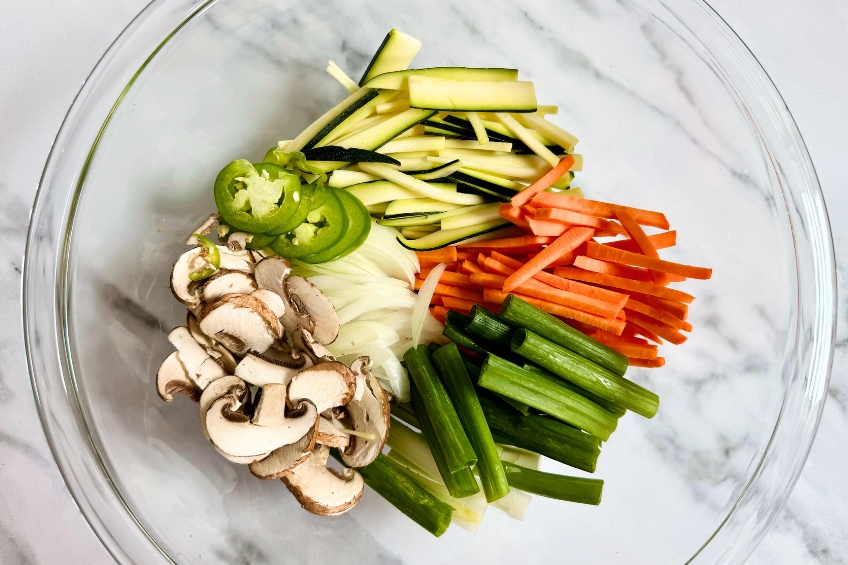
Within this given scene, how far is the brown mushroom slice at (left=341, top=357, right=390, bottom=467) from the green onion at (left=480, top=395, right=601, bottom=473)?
33 centimetres

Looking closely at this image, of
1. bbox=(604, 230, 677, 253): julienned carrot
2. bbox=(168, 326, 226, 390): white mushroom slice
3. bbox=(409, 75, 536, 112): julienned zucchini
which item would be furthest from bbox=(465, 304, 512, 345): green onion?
bbox=(168, 326, 226, 390): white mushroom slice

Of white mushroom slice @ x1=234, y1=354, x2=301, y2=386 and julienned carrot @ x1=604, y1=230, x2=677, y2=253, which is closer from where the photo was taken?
white mushroom slice @ x1=234, y1=354, x2=301, y2=386

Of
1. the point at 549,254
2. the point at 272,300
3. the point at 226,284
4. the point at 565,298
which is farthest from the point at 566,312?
the point at 226,284

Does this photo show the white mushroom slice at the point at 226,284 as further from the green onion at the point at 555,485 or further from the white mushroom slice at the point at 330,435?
the green onion at the point at 555,485

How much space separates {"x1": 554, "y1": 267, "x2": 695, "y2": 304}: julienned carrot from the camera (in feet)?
5.60

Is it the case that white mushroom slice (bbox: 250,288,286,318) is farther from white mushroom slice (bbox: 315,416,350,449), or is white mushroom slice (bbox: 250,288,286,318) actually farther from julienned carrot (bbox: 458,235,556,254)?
julienned carrot (bbox: 458,235,556,254)

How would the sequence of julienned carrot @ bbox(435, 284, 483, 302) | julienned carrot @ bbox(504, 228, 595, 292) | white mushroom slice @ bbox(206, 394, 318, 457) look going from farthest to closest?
julienned carrot @ bbox(435, 284, 483, 302) < julienned carrot @ bbox(504, 228, 595, 292) < white mushroom slice @ bbox(206, 394, 318, 457)

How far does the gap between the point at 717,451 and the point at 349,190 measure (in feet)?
4.63

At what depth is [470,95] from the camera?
175 cm

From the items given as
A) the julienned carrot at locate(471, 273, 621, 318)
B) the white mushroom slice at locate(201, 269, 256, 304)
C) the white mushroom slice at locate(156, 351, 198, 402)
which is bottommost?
the white mushroom slice at locate(156, 351, 198, 402)

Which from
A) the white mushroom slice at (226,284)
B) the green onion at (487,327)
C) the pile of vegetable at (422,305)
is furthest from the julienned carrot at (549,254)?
the white mushroom slice at (226,284)

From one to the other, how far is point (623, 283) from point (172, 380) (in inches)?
48.7

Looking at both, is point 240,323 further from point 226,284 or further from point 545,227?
point 545,227

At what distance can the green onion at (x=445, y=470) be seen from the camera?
5.43ft
